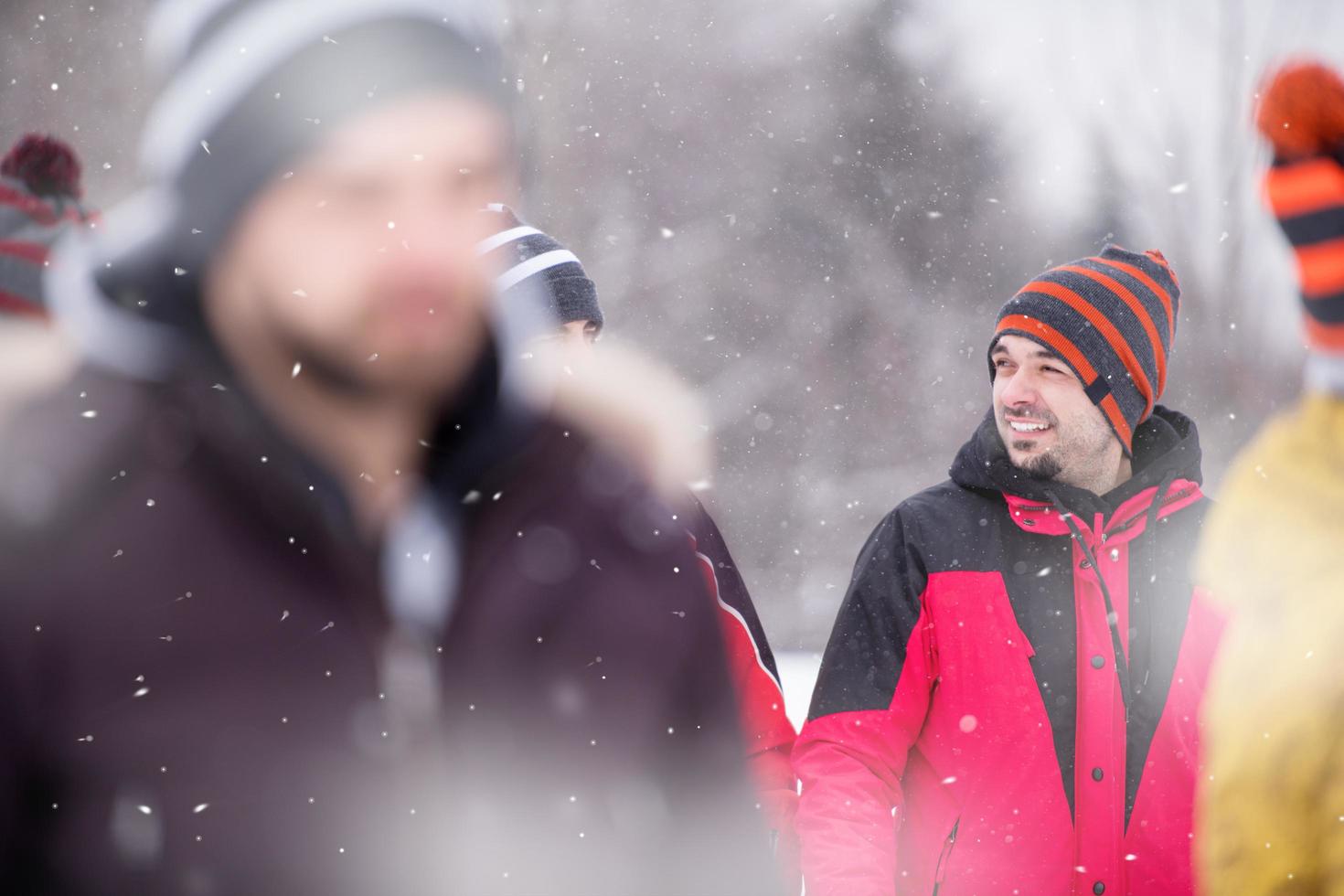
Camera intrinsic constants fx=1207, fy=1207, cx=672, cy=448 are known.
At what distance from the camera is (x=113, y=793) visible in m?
1.11

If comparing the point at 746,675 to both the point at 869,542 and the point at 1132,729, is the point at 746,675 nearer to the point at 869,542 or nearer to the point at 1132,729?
the point at 869,542

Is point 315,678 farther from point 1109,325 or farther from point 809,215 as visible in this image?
point 809,215

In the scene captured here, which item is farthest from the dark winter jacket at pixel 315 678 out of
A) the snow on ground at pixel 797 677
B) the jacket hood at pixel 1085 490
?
the snow on ground at pixel 797 677

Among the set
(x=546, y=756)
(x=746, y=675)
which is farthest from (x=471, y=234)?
(x=746, y=675)

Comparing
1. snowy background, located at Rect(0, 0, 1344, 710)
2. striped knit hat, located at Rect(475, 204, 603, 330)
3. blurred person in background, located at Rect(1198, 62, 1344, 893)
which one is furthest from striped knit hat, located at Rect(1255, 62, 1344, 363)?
snowy background, located at Rect(0, 0, 1344, 710)

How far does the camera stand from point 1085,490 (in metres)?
2.66

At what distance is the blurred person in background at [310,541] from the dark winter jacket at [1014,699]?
1297mm

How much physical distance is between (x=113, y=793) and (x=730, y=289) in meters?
10.9

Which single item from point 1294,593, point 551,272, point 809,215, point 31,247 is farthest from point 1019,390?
point 809,215

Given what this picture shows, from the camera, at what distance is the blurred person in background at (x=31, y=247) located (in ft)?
4.55

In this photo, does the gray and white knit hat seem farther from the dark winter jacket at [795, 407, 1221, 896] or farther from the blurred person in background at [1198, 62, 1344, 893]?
the dark winter jacket at [795, 407, 1221, 896]

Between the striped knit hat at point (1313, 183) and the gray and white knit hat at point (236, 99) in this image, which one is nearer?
the gray and white knit hat at point (236, 99)

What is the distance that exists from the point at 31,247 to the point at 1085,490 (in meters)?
2.35

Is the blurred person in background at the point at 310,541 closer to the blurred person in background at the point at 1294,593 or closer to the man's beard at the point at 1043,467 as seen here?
the blurred person in background at the point at 1294,593
